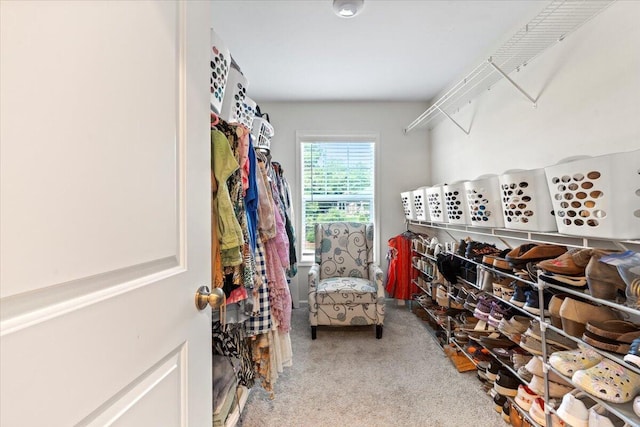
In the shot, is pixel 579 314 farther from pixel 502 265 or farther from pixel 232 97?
pixel 232 97

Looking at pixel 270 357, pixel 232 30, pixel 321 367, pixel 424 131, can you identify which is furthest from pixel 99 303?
pixel 424 131

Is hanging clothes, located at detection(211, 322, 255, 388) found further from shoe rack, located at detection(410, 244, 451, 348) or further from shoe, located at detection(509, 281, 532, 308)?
shoe rack, located at detection(410, 244, 451, 348)

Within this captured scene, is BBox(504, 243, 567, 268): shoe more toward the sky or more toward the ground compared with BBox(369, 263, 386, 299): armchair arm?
more toward the sky

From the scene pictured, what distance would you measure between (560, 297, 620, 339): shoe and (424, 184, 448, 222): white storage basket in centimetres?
117

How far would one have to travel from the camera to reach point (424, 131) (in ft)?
11.6

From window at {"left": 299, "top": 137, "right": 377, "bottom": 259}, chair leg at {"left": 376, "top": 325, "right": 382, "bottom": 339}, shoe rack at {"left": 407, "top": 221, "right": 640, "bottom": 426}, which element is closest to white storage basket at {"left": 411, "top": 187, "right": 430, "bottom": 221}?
shoe rack at {"left": 407, "top": 221, "right": 640, "bottom": 426}

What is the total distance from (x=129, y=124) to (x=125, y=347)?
379mm

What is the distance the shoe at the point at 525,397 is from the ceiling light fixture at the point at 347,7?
7.28 ft

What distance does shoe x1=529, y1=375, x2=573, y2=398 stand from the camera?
1287 mm

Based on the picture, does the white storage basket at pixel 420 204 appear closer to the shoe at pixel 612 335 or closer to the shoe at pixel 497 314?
the shoe at pixel 497 314

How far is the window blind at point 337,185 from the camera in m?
3.58

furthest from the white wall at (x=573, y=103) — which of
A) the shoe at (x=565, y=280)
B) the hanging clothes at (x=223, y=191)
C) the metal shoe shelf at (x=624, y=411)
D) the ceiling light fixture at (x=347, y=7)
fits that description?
the hanging clothes at (x=223, y=191)

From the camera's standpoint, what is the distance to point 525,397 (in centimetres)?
146

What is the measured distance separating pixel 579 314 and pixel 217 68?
168 cm
